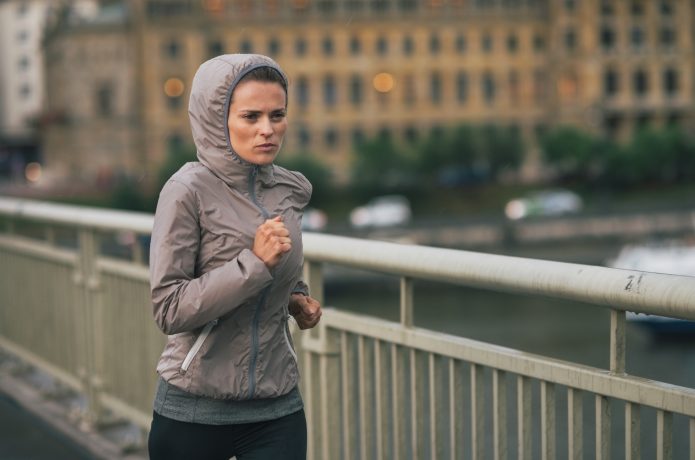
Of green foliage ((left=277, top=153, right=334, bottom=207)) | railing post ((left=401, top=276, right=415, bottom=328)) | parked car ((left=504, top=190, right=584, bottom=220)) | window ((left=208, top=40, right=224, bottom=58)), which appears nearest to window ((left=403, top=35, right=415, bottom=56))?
window ((left=208, top=40, right=224, bottom=58))

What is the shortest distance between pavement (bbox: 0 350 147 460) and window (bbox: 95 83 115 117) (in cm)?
6627

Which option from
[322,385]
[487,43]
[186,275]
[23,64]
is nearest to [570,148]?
[487,43]

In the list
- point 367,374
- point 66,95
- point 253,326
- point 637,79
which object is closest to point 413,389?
point 367,374

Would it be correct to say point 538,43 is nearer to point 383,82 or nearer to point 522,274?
point 383,82

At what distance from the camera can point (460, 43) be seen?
242 ft

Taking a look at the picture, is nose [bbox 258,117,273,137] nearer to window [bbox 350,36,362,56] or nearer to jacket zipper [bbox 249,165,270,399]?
jacket zipper [bbox 249,165,270,399]

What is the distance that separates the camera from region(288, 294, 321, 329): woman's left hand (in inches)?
98.1

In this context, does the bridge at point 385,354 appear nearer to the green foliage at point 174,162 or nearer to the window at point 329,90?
the green foliage at point 174,162

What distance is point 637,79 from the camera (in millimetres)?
75438

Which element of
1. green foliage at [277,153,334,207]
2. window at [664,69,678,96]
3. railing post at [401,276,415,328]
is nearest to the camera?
railing post at [401,276,415,328]

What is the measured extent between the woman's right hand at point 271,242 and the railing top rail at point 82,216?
6.50 ft

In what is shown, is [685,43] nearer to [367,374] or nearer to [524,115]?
[524,115]

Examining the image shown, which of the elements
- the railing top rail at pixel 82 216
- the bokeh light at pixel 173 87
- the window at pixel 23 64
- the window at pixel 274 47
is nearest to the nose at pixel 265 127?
the railing top rail at pixel 82 216

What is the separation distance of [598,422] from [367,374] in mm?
867
